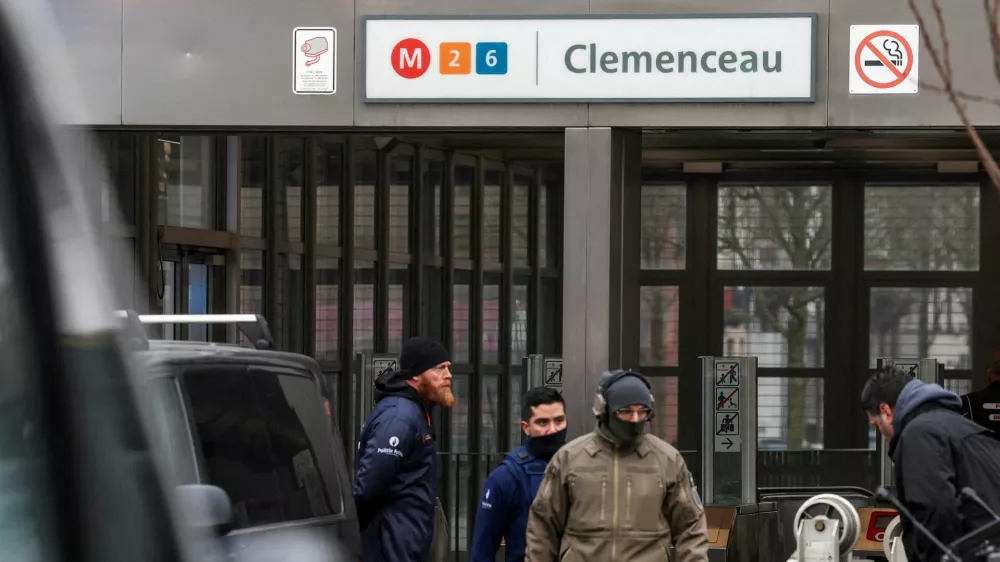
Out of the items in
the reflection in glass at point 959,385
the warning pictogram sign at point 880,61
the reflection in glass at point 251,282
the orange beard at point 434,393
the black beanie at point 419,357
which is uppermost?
the warning pictogram sign at point 880,61

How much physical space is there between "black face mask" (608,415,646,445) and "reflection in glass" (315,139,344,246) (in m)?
10.2

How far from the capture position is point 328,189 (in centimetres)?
1633

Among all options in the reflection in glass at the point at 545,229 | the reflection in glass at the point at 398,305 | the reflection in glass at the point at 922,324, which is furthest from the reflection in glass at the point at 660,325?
the reflection in glass at the point at 398,305

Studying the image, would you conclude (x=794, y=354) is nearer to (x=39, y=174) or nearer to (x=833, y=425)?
(x=833, y=425)

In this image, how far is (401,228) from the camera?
18.1 m

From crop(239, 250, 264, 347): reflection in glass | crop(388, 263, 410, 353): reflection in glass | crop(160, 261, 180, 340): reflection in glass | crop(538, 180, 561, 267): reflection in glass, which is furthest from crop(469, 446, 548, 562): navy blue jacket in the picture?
crop(538, 180, 561, 267): reflection in glass

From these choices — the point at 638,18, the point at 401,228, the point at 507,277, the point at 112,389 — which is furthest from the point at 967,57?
the point at 507,277

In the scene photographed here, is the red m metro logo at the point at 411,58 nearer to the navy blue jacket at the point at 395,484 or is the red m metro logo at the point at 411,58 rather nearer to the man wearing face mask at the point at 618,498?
the navy blue jacket at the point at 395,484

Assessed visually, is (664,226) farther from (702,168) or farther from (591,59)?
(591,59)

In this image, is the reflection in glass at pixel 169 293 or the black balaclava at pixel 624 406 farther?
the reflection in glass at pixel 169 293

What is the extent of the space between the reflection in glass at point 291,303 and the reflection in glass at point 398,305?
6.70 ft

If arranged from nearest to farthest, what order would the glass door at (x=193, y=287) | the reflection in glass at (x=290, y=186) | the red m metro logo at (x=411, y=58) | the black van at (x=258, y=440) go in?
1. the black van at (x=258, y=440)
2. the red m metro logo at (x=411, y=58)
3. the glass door at (x=193, y=287)
4. the reflection in glass at (x=290, y=186)

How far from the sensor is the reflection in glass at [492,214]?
20219mm

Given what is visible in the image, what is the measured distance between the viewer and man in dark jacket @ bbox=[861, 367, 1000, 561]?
5.76m
